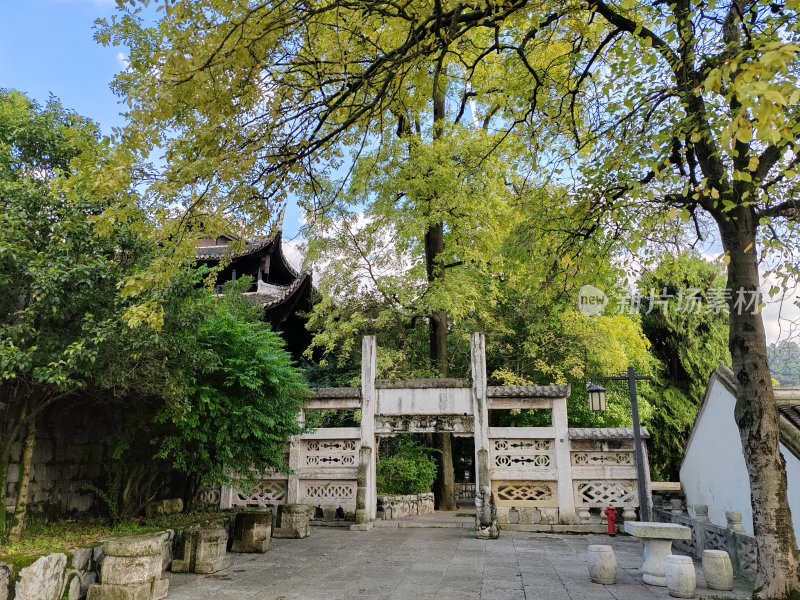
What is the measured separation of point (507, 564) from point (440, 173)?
8.72 m


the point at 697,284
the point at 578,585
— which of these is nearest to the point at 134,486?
the point at 578,585

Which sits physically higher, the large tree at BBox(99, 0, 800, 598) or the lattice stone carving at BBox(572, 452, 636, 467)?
the large tree at BBox(99, 0, 800, 598)

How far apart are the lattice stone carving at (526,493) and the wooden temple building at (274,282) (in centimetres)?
807

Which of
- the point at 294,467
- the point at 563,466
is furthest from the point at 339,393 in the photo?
the point at 563,466

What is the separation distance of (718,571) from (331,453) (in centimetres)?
813

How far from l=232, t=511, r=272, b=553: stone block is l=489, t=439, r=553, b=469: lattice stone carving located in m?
5.01

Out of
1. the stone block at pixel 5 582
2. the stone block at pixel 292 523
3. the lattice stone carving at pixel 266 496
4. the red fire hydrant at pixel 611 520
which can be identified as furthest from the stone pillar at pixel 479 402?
the stone block at pixel 5 582

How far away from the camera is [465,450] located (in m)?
20.5

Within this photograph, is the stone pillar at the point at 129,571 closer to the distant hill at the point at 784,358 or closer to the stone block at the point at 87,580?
the stone block at the point at 87,580

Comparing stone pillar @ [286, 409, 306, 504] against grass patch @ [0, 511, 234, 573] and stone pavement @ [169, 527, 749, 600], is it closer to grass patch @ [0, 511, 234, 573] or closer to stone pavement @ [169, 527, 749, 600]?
stone pavement @ [169, 527, 749, 600]

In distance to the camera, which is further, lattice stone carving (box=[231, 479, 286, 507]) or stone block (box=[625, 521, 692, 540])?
lattice stone carving (box=[231, 479, 286, 507])

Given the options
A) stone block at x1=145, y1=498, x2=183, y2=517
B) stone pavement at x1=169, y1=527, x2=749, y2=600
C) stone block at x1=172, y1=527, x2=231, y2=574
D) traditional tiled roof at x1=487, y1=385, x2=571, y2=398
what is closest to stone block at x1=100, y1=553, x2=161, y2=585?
stone pavement at x1=169, y1=527, x2=749, y2=600

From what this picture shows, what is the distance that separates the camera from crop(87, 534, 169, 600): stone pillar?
17.9 ft

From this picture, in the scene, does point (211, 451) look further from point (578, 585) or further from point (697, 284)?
point (697, 284)
